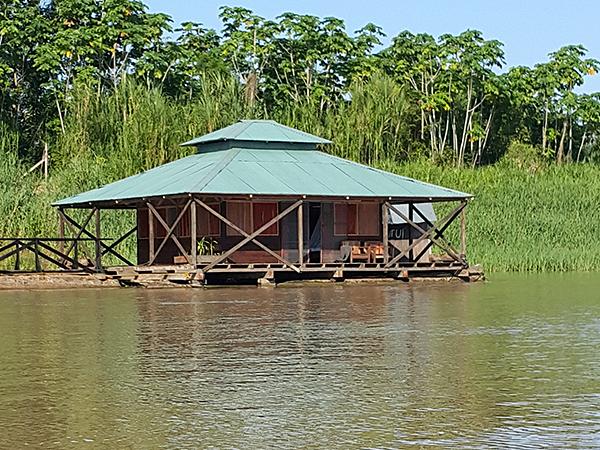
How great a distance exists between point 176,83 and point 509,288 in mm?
30077

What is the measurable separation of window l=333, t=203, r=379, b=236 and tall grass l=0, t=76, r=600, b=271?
5.06 metres

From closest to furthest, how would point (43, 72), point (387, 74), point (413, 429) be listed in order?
point (413, 429) → point (43, 72) → point (387, 74)

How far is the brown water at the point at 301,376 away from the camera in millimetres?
9617

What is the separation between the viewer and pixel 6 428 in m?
9.88

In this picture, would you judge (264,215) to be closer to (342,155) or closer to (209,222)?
Answer: (209,222)

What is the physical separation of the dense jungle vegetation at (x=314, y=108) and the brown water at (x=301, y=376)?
A: 683 inches

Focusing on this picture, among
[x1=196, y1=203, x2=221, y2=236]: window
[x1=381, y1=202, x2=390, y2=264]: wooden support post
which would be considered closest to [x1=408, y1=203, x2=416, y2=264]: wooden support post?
[x1=381, y1=202, x2=390, y2=264]: wooden support post

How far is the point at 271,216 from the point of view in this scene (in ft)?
105

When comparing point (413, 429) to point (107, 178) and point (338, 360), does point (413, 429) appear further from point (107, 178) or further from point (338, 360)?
point (107, 178)

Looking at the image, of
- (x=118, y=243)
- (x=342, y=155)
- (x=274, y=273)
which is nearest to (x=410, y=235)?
(x=274, y=273)

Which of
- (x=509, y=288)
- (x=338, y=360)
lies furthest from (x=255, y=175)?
(x=338, y=360)

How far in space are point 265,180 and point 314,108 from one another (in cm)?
2082

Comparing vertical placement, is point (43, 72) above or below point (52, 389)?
above

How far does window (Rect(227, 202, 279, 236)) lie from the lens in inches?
1247
